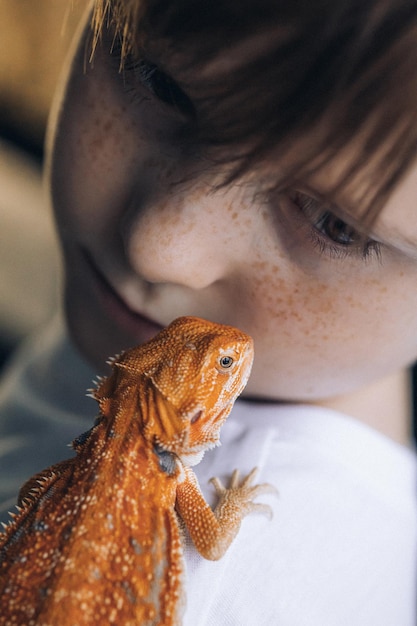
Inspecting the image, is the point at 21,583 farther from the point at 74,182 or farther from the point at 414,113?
the point at 414,113

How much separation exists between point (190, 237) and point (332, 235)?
17 centimetres

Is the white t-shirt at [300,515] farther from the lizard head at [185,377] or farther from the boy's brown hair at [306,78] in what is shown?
the boy's brown hair at [306,78]

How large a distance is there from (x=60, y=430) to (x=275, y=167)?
603 mm

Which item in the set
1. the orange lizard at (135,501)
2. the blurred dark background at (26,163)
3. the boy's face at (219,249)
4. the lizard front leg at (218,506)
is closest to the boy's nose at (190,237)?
the boy's face at (219,249)

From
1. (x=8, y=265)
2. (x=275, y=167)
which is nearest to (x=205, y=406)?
(x=275, y=167)

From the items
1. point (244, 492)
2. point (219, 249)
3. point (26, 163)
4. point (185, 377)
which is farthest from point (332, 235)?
point (26, 163)

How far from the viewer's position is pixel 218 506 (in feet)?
2.48

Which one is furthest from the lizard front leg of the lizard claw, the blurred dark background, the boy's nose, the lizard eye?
the blurred dark background

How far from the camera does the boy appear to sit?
0.49 meters

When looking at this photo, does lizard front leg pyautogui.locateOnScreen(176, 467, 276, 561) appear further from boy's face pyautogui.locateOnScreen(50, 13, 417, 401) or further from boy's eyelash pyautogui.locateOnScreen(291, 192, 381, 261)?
boy's eyelash pyautogui.locateOnScreen(291, 192, 381, 261)

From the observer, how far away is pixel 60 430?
0.93 meters

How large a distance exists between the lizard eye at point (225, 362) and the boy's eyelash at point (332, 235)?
7.6 inches

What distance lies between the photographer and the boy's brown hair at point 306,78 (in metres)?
0.47

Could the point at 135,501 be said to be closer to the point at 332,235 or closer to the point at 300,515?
the point at 300,515
